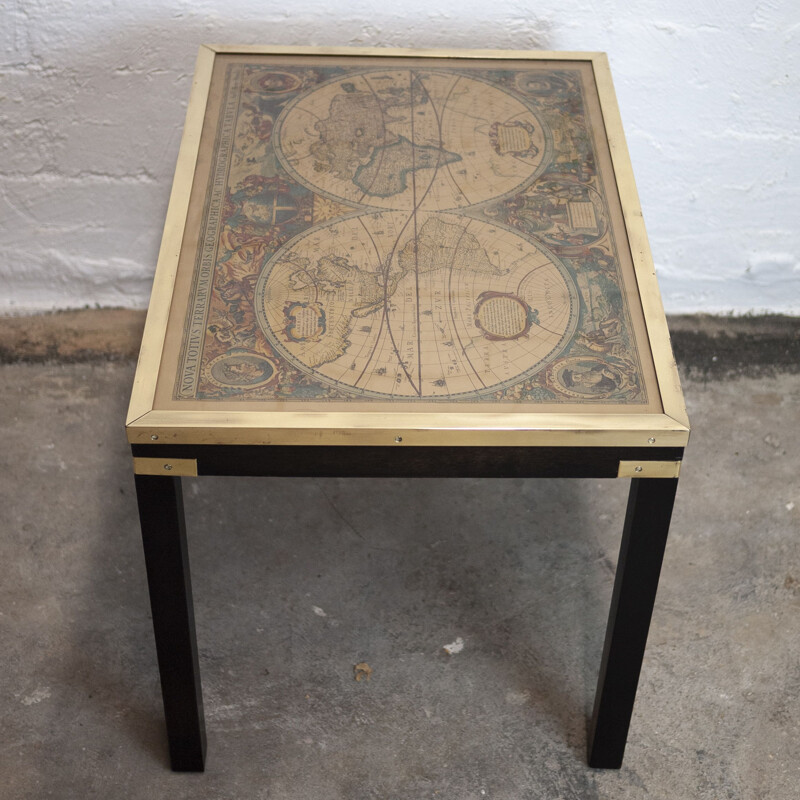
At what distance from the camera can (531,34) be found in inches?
114

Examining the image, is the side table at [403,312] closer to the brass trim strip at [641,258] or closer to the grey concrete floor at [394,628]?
the brass trim strip at [641,258]

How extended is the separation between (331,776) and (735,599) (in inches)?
43.2

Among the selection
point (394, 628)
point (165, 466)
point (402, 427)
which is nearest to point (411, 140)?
point (402, 427)

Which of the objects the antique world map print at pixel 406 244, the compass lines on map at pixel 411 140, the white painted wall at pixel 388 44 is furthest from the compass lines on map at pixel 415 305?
the white painted wall at pixel 388 44

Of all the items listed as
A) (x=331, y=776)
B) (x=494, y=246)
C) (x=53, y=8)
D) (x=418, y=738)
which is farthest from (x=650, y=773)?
(x=53, y=8)

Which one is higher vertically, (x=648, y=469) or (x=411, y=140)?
(x=411, y=140)

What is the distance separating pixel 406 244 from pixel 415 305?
0.19 meters

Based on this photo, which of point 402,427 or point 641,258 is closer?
point 402,427

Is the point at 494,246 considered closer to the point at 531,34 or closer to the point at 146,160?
the point at 531,34

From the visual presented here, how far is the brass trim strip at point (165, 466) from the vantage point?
1.74 m

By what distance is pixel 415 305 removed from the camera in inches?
76.9

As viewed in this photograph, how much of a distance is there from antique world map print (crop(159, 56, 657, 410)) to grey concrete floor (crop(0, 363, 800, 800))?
89 cm

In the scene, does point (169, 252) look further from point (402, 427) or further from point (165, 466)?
point (402, 427)

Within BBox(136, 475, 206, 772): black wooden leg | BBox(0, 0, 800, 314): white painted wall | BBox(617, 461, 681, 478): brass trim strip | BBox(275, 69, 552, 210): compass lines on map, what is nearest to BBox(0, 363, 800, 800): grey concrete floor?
BBox(136, 475, 206, 772): black wooden leg
